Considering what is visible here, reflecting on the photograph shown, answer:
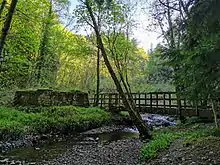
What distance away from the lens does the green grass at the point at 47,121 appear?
10288 mm

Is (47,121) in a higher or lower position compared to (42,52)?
lower

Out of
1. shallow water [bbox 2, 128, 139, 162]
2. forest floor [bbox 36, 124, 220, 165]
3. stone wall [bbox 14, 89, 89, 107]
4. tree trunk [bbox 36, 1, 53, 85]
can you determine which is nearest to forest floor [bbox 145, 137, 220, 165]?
forest floor [bbox 36, 124, 220, 165]

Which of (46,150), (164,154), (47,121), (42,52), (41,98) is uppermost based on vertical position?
(42,52)

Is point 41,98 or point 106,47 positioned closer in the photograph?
point 41,98

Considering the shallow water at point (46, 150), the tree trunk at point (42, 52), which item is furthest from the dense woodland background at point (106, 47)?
the shallow water at point (46, 150)

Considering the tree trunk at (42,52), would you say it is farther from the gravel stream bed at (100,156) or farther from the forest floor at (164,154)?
the gravel stream bed at (100,156)

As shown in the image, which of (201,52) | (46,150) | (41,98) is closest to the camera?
(201,52)

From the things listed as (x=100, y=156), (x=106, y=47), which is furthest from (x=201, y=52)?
(x=106, y=47)

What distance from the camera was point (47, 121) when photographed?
12.1 meters

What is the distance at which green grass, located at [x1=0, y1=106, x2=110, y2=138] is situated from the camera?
1029cm

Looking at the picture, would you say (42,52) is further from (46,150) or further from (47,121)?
(46,150)

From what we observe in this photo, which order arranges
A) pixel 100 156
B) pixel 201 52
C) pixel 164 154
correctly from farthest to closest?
pixel 100 156
pixel 164 154
pixel 201 52

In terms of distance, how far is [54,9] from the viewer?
22719mm

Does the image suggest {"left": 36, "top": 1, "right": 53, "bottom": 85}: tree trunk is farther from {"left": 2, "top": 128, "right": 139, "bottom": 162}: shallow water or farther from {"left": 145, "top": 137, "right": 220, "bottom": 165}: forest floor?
{"left": 145, "top": 137, "right": 220, "bottom": 165}: forest floor
